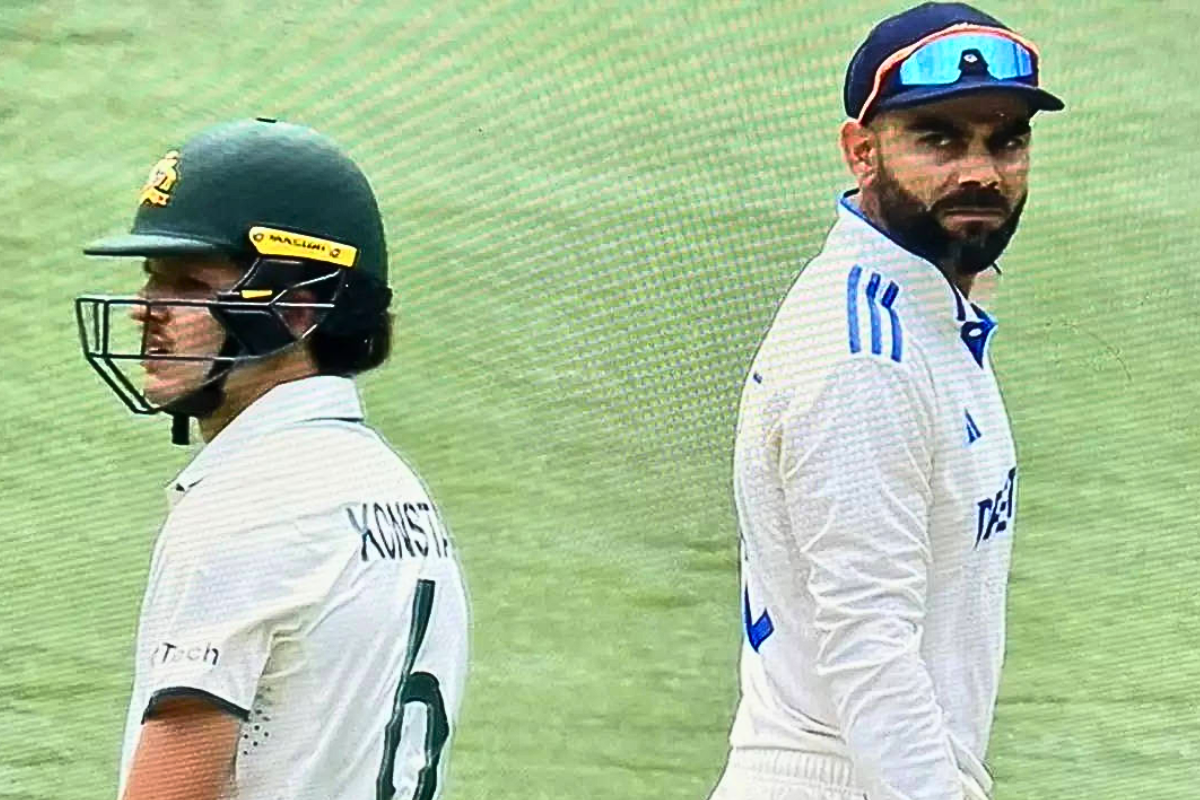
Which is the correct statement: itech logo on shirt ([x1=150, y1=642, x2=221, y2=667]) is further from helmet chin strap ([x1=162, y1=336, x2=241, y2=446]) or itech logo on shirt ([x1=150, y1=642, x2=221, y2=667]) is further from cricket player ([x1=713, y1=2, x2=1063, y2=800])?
cricket player ([x1=713, y1=2, x2=1063, y2=800])

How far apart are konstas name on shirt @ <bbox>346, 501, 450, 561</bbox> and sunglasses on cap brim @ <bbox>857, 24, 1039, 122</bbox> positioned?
0.57m

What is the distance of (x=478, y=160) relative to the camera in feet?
8.44

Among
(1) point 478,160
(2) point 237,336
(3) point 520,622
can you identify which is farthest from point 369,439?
(3) point 520,622

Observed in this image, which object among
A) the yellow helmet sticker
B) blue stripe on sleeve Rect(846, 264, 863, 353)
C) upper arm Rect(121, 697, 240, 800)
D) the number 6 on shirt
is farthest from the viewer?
blue stripe on sleeve Rect(846, 264, 863, 353)

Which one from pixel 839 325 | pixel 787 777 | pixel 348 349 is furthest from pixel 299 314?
pixel 787 777

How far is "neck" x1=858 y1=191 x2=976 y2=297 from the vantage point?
5.78 ft

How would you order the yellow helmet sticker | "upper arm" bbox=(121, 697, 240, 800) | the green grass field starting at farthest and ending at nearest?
1. the green grass field
2. the yellow helmet sticker
3. "upper arm" bbox=(121, 697, 240, 800)

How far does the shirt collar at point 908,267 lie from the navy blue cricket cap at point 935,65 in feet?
0.36

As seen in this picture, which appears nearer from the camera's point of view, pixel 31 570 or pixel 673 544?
pixel 673 544

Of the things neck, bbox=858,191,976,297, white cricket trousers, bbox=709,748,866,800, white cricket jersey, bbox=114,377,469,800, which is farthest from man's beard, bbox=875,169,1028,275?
white cricket jersey, bbox=114,377,469,800

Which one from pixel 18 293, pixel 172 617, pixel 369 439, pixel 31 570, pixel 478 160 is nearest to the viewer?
pixel 172 617

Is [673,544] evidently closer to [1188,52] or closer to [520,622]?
[520,622]

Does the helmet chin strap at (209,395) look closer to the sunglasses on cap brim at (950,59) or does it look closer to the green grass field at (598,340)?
the sunglasses on cap brim at (950,59)

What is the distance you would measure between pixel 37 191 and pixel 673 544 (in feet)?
3.60
